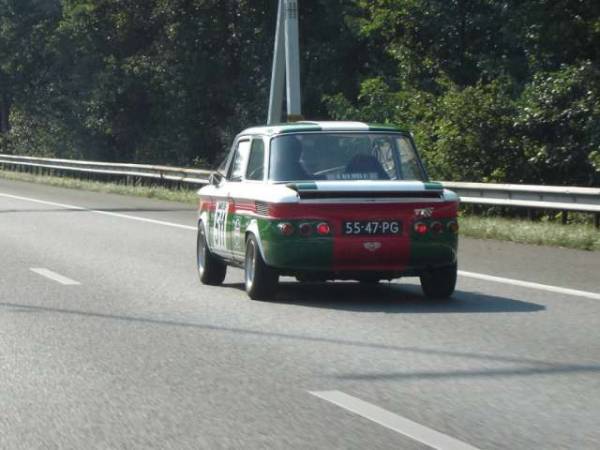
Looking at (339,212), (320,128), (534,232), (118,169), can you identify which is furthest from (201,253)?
(118,169)

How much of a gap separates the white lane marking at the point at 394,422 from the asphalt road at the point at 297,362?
0.06 feet

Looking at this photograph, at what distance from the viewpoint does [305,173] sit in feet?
40.8

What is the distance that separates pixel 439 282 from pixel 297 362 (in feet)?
12.3

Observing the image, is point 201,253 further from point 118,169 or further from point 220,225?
point 118,169

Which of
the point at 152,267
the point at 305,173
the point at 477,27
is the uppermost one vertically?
the point at 477,27

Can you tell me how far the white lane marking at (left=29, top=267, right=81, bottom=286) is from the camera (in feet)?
45.9

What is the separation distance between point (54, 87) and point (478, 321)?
53.8 m

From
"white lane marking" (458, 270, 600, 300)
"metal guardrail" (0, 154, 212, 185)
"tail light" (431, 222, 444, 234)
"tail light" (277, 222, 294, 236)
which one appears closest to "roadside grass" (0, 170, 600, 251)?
"white lane marking" (458, 270, 600, 300)

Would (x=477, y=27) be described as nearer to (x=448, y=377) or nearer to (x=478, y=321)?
(x=478, y=321)

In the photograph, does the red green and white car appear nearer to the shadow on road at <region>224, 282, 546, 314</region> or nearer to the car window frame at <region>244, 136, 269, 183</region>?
the car window frame at <region>244, 136, 269, 183</region>

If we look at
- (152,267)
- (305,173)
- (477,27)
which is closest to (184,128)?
(477,27)

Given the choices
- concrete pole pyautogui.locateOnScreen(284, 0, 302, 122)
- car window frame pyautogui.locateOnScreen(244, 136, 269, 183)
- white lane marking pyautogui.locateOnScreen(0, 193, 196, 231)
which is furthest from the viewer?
concrete pole pyautogui.locateOnScreen(284, 0, 302, 122)

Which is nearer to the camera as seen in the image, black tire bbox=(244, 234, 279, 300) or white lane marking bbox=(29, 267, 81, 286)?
black tire bbox=(244, 234, 279, 300)

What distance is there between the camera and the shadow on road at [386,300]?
11.5 meters
